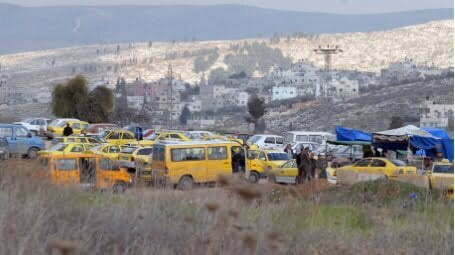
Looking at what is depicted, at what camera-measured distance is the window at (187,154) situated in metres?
24.3

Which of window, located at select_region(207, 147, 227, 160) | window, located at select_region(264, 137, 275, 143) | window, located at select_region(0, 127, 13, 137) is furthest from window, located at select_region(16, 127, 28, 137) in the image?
window, located at select_region(264, 137, 275, 143)

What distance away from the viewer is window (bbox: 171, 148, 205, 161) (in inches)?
957

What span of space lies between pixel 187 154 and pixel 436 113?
167 ft

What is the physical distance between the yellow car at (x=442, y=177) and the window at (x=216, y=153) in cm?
551

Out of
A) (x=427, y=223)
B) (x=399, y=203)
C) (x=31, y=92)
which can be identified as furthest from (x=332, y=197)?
(x=31, y=92)

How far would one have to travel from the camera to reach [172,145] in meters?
24.5

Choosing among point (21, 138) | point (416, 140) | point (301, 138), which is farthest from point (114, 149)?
point (301, 138)

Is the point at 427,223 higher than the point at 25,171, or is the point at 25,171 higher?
the point at 25,171

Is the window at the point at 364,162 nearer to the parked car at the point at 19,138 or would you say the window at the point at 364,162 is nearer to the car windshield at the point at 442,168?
the car windshield at the point at 442,168

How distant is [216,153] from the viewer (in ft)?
82.3

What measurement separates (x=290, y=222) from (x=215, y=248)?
355 cm

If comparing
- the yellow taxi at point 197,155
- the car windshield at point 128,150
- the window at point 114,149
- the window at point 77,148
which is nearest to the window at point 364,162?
the yellow taxi at point 197,155

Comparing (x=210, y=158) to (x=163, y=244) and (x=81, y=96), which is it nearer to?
(x=163, y=244)

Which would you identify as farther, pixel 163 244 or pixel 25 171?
pixel 25 171
